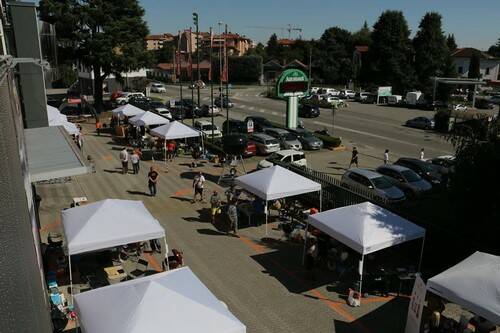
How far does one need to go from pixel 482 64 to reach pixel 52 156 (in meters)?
95.6

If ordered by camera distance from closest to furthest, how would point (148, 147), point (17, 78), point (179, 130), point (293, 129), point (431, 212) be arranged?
point (431, 212), point (17, 78), point (179, 130), point (148, 147), point (293, 129)

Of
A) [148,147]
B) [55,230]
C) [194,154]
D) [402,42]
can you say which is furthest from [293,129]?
[402,42]

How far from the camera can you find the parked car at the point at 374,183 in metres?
18.5

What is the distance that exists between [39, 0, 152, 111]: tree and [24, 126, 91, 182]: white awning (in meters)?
27.7

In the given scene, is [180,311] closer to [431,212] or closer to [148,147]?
[431,212]

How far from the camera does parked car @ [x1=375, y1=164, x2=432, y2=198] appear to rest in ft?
63.1

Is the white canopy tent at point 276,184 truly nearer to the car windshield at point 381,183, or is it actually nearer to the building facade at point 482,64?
the car windshield at point 381,183

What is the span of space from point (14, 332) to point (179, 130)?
24.1 m

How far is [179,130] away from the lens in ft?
85.7

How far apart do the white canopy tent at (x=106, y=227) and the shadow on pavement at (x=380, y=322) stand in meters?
5.59

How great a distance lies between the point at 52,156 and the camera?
13.4m

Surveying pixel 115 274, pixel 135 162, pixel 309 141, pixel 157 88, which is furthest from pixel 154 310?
pixel 157 88

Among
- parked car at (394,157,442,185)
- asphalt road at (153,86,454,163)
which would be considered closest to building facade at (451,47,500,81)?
asphalt road at (153,86,454,163)

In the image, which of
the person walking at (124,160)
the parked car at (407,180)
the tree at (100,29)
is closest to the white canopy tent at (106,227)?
the person walking at (124,160)
